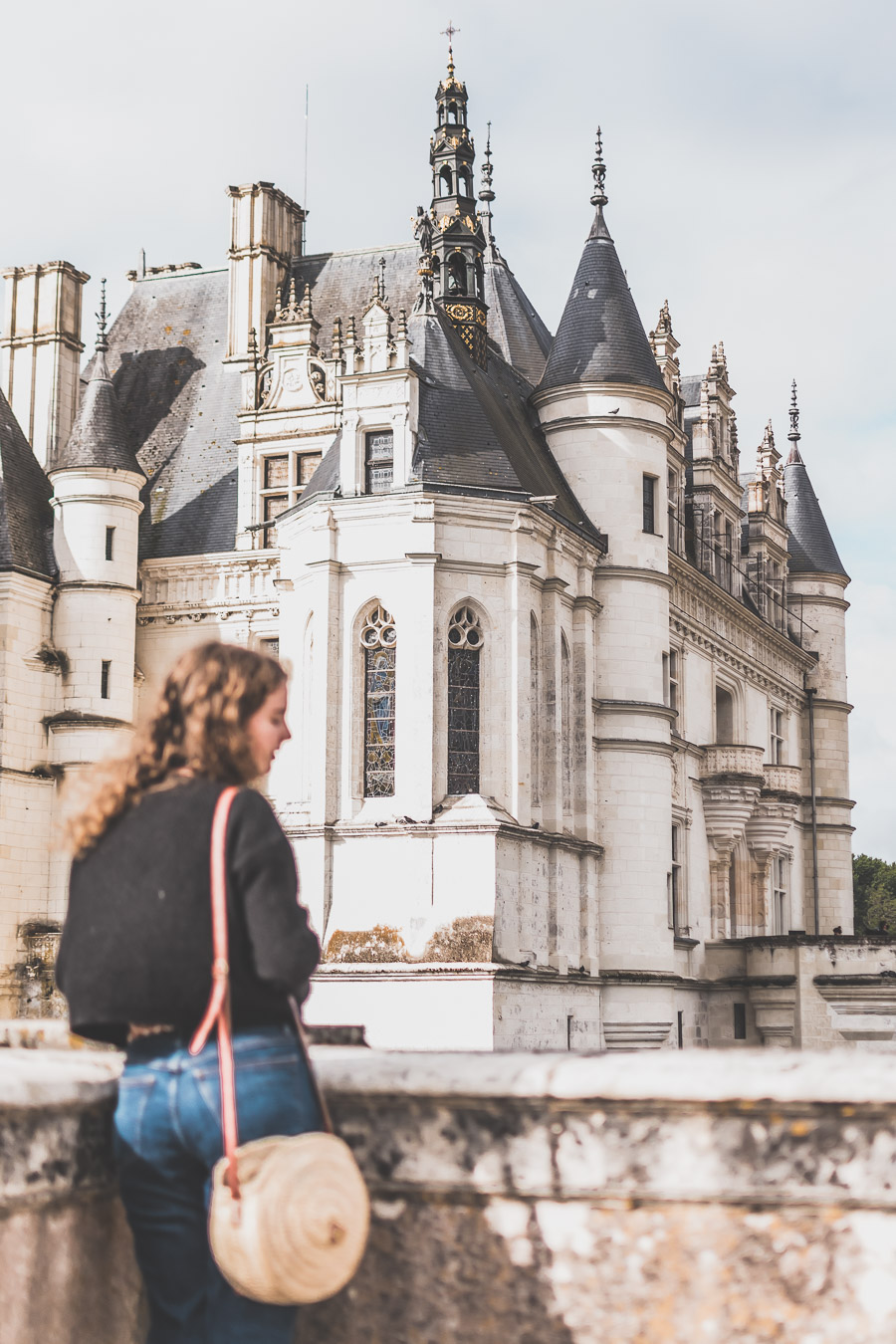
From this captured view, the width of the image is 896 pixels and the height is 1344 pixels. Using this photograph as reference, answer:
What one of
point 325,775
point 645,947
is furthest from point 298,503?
point 645,947

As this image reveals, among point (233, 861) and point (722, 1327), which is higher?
point (233, 861)

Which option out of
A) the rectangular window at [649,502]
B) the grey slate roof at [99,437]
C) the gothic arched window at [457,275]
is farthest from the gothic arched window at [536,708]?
the grey slate roof at [99,437]

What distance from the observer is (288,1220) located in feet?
10.4

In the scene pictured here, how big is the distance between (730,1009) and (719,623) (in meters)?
7.99

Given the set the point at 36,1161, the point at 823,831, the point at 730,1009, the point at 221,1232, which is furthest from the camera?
the point at 823,831

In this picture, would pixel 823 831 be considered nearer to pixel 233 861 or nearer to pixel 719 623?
pixel 719 623

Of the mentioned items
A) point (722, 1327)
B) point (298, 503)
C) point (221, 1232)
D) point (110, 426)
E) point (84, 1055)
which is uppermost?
point (110, 426)

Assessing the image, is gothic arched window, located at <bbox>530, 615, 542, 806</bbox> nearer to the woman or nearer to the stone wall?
the stone wall

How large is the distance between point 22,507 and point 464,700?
9260 millimetres

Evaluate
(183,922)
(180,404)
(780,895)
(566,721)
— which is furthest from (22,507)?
(183,922)

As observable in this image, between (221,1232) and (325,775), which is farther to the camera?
(325,775)

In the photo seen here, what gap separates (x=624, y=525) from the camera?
94.1 ft

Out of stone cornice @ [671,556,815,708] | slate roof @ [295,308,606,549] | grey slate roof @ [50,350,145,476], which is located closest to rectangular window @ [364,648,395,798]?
slate roof @ [295,308,606,549]

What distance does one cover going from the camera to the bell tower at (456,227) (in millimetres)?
30203
